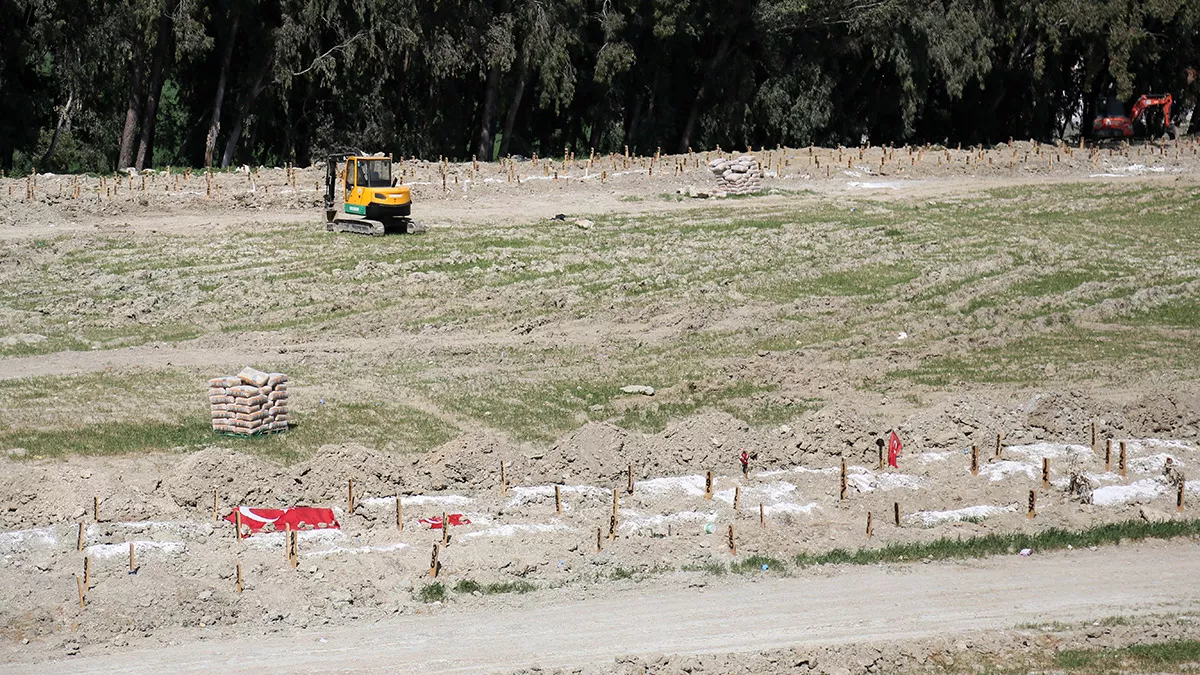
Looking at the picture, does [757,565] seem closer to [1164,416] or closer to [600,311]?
[1164,416]

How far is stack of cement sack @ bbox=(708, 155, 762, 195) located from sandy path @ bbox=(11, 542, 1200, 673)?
27296mm

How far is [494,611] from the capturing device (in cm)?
1588

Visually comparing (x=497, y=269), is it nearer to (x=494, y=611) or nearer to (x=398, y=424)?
(x=398, y=424)

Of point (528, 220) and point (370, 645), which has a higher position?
point (528, 220)

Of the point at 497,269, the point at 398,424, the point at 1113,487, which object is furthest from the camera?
the point at 497,269

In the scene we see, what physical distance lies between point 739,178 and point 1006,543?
1072 inches

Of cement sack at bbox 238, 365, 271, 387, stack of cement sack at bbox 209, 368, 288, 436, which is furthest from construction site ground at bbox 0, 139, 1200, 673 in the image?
cement sack at bbox 238, 365, 271, 387

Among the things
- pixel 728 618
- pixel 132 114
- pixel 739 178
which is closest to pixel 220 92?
pixel 132 114

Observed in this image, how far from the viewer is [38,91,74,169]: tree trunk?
178ft

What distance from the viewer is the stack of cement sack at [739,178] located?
1743 inches

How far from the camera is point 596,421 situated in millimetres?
23828

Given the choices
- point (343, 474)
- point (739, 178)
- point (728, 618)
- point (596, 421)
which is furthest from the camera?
point (739, 178)

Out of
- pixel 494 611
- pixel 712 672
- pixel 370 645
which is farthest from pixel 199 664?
pixel 712 672

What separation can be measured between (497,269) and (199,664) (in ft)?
65.7
